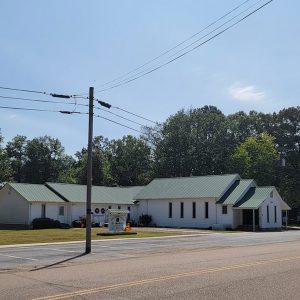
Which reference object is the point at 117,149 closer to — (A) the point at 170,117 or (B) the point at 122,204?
(A) the point at 170,117

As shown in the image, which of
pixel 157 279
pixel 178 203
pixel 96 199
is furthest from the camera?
pixel 178 203

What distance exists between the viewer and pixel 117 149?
98938mm

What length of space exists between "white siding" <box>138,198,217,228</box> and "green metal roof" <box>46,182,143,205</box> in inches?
106

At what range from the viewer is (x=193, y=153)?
90.0 m

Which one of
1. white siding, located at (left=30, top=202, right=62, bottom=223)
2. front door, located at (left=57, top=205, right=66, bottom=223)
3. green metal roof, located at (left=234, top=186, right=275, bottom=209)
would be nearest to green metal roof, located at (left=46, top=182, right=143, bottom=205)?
front door, located at (left=57, top=205, right=66, bottom=223)

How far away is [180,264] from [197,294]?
6.54 m

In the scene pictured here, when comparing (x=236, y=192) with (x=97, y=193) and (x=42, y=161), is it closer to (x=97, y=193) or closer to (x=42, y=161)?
(x=97, y=193)

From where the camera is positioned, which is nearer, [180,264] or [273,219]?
[180,264]

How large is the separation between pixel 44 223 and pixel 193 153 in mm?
42897

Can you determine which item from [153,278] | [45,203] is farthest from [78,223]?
[153,278]

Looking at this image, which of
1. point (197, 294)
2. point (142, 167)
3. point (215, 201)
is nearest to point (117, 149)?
point (142, 167)

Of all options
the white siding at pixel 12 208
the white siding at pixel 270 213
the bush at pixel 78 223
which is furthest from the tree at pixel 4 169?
the white siding at pixel 270 213

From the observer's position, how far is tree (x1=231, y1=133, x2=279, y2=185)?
81.3 meters

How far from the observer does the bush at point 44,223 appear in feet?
169
